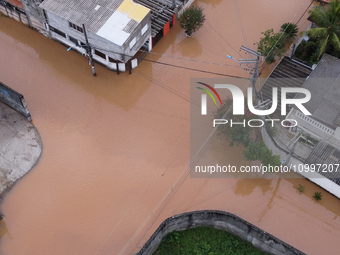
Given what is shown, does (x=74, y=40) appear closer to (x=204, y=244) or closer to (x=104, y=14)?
(x=104, y=14)

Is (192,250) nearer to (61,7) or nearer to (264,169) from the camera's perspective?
(264,169)

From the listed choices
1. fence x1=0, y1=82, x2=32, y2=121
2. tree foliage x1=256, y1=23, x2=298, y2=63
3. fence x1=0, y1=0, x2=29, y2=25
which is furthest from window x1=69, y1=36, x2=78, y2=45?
tree foliage x1=256, y1=23, x2=298, y2=63

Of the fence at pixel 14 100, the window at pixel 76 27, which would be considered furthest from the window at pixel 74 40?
the fence at pixel 14 100

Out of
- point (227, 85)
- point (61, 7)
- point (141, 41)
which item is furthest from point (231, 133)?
point (61, 7)

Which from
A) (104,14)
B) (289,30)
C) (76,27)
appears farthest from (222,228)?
(289,30)

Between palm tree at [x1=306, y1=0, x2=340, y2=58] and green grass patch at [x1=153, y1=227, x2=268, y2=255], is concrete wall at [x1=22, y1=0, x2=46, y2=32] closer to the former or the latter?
green grass patch at [x1=153, y1=227, x2=268, y2=255]

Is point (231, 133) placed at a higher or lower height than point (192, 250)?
higher
